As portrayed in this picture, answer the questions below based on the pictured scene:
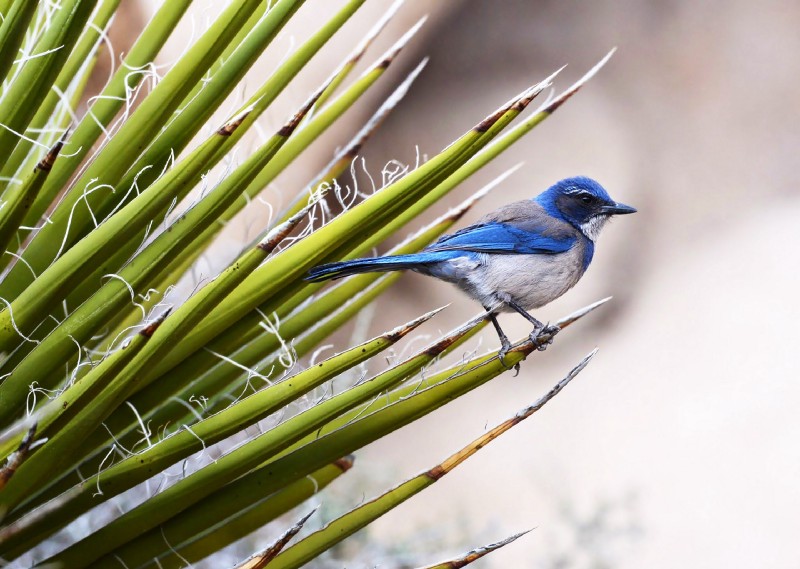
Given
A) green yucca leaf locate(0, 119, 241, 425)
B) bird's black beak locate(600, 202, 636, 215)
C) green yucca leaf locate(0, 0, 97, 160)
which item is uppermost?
green yucca leaf locate(0, 0, 97, 160)

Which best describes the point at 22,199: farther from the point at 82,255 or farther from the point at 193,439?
the point at 193,439

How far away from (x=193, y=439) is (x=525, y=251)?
1.23m

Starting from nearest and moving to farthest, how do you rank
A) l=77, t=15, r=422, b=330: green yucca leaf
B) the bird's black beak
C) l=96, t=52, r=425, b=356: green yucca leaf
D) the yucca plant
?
the yucca plant
l=96, t=52, r=425, b=356: green yucca leaf
l=77, t=15, r=422, b=330: green yucca leaf
the bird's black beak

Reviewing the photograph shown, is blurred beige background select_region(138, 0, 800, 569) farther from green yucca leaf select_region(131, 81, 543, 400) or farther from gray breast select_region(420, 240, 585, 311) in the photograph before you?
green yucca leaf select_region(131, 81, 543, 400)

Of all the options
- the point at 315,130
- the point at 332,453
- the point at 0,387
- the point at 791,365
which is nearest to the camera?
the point at 0,387

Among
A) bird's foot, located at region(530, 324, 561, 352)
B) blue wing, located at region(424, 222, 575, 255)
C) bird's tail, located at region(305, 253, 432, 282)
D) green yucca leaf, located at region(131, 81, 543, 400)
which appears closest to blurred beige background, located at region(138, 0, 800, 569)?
blue wing, located at region(424, 222, 575, 255)

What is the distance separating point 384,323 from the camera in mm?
6309

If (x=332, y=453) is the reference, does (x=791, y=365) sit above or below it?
below

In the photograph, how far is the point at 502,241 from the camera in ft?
7.79

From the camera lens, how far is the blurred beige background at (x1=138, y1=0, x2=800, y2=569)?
5.54 metres

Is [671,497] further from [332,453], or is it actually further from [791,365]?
[332,453]

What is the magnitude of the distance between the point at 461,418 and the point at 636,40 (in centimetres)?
276

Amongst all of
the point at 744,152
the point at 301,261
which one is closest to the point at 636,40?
the point at 744,152

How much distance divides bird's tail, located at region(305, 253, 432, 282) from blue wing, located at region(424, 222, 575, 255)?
23 cm
